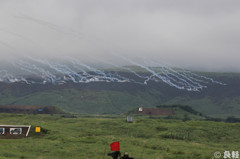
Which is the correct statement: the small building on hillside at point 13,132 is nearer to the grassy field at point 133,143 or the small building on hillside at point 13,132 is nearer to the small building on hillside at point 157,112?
the grassy field at point 133,143

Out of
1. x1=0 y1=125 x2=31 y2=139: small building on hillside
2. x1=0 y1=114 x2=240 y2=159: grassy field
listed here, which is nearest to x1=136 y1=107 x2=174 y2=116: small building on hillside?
x1=0 y1=114 x2=240 y2=159: grassy field

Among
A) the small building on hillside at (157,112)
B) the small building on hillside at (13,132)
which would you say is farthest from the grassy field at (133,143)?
the small building on hillside at (157,112)

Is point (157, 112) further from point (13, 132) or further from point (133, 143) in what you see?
point (133, 143)

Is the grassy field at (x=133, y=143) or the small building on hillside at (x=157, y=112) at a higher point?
the small building on hillside at (x=157, y=112)

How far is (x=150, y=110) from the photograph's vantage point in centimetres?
18625

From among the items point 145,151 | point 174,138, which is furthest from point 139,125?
point 145,151

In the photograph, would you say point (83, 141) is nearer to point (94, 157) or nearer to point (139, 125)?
point (94, 157)

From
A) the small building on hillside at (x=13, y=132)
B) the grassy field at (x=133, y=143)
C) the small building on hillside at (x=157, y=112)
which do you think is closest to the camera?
the grassy field at (x=133, y=143)

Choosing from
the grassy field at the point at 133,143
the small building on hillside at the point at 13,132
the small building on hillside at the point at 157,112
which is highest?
the small building on hillside at the point at 157,112

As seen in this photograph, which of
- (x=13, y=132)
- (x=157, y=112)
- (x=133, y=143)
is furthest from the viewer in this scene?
(x=157, y=112)

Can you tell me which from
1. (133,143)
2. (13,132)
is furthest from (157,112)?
(133,143)

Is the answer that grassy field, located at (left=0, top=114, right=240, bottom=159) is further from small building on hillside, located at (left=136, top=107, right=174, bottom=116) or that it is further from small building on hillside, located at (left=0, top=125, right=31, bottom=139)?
small building on hillside, located at (left=136, top=107, right=174, bottom=116)

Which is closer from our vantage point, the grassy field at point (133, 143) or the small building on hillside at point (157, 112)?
the grassy field at point (133, 143)

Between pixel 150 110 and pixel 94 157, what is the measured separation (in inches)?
5695
